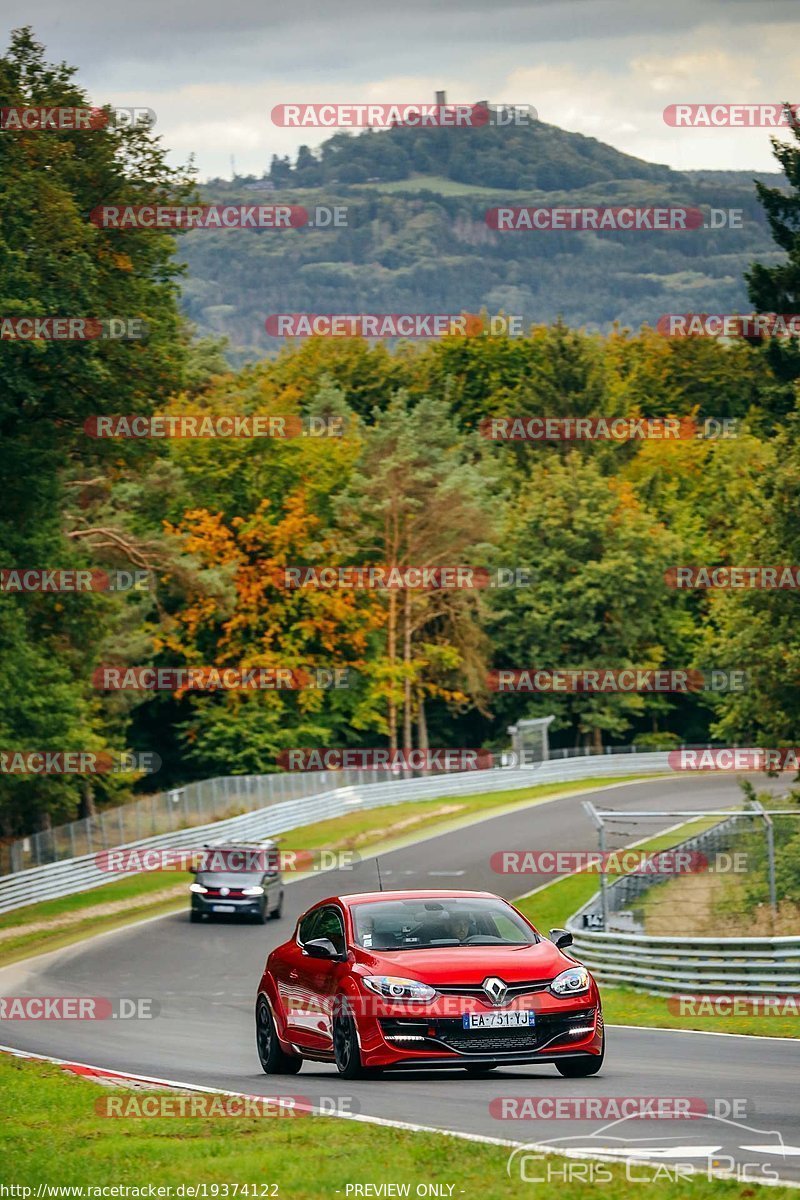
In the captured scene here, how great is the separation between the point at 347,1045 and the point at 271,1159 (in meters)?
3.39

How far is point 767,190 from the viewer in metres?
48.4

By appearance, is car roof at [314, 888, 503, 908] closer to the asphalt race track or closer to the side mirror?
the side mirror

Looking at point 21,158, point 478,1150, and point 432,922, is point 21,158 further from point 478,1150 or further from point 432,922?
point 478,1150

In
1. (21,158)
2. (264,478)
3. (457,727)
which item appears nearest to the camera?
(21,158)

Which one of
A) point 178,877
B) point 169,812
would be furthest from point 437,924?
point 169,812

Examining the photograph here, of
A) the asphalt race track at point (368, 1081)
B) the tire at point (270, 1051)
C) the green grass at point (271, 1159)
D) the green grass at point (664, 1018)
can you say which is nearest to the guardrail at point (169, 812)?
the asphalt race track at point (368, 1081)

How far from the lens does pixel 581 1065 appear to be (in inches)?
515

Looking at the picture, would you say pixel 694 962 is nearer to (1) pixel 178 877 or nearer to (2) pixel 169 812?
(1) pixel 178 877

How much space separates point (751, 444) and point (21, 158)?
64.6 m

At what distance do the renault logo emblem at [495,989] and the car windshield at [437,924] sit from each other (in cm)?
84

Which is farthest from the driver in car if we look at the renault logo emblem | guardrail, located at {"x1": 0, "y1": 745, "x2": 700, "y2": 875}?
guardrail, located at {"x1": 0, "y1": 745, "x2": 700, "y2": 875}

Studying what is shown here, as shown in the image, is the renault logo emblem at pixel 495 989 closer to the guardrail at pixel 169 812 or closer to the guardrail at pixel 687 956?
the guardrail at pixel 687 956

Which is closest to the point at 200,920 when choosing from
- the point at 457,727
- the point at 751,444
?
the point at 457,727

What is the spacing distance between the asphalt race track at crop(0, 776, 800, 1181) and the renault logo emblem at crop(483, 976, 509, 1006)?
599 mm
